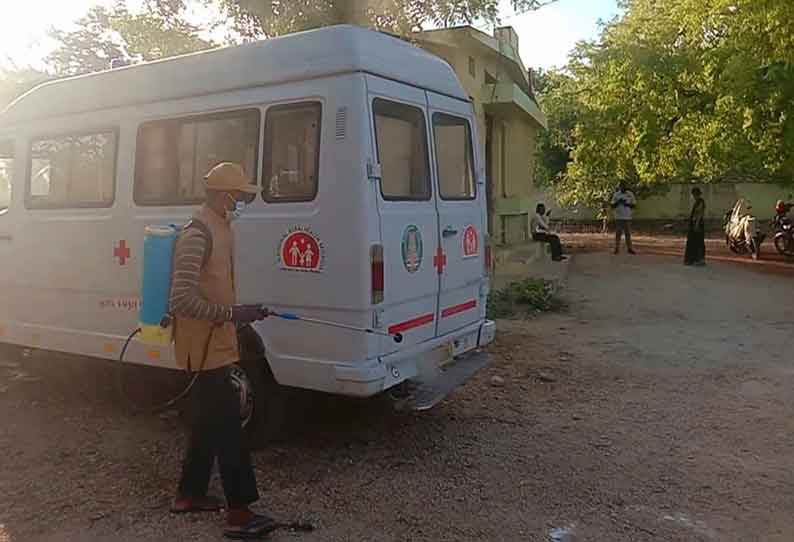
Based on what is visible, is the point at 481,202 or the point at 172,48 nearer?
the point at 481,202

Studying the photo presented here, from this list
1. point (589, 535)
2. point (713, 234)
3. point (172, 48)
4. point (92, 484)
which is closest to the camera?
point (589, 535)

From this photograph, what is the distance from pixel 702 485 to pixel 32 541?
381 cm

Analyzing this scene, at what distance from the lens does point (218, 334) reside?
12.4ft

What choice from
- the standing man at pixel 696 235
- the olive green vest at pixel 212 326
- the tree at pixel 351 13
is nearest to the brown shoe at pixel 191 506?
the olive green vest at pixel 212 326

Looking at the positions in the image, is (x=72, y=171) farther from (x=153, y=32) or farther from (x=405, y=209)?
(x=153, y=32)

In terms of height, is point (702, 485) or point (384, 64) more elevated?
point (384, 64)

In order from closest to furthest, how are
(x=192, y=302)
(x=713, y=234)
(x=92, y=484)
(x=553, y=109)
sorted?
(x=192, y=302)
(x=92, y=484)
(x=713, y=234)
(x=553, y=109)

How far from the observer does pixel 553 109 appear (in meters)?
30.8

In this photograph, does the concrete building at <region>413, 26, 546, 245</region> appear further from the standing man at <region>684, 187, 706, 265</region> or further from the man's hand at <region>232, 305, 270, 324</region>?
the man's hand at <region>232, 305, 270, 324</region>

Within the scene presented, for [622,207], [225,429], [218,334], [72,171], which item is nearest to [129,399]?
[72,171]

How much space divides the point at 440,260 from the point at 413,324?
21.7 inches

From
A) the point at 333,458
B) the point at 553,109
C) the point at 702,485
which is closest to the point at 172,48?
the point at 333,458

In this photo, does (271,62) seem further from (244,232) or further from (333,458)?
(333,458)

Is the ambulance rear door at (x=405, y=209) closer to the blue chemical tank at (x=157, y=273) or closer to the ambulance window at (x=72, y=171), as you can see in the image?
the blue chemical tank at (x=157, y=273)
